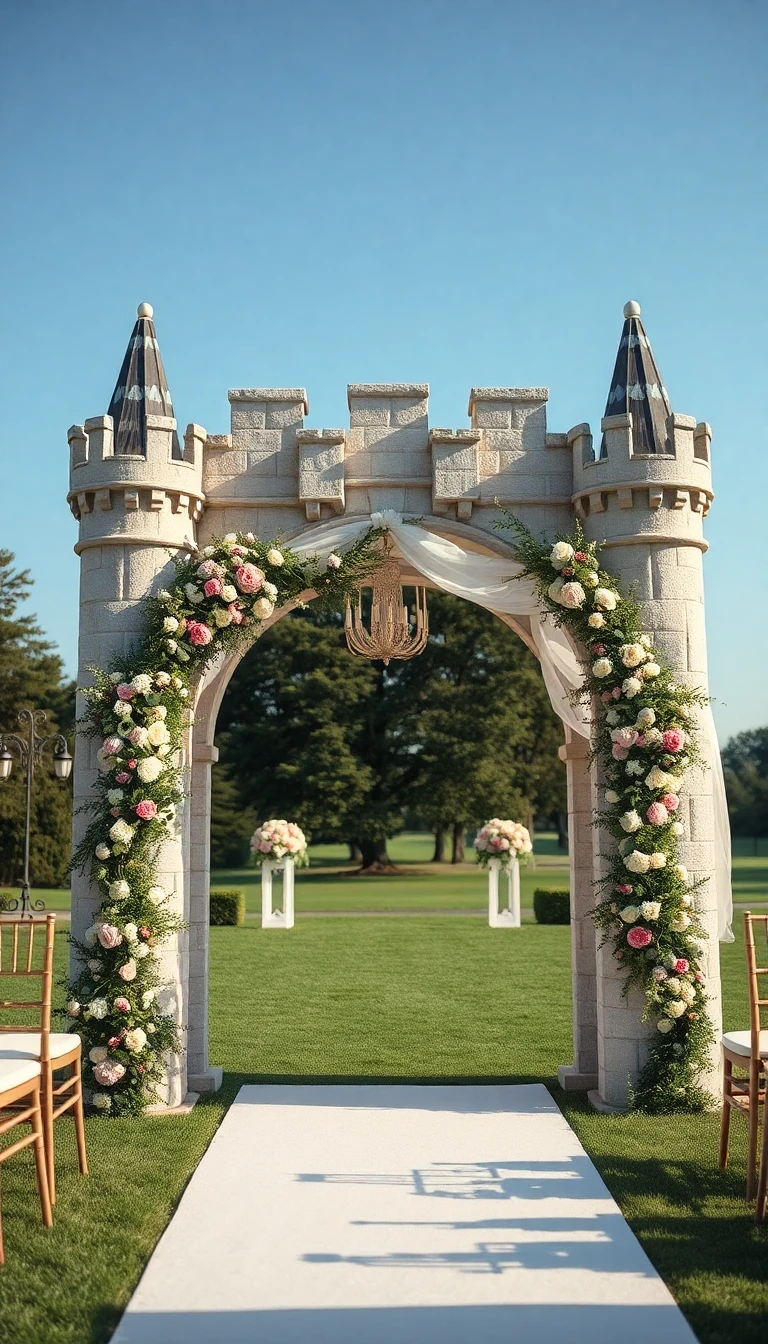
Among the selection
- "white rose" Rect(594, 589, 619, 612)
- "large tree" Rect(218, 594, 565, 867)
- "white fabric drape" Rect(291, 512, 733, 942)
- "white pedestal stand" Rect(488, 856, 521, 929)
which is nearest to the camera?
"white rose" Rect(594, 589, 619, 612)

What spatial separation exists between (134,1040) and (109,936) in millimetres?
620

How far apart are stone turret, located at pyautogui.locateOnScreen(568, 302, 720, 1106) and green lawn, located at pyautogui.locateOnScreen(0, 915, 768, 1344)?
1.44m

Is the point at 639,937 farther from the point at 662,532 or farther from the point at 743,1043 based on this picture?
the point at 662,532

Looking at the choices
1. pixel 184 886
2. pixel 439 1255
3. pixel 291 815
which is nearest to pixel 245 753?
pixel 291 815

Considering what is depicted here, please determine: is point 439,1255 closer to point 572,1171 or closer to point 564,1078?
point 572,1171

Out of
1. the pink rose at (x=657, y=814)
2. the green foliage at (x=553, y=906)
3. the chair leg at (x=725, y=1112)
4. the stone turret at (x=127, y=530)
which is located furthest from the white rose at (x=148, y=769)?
the green foliage at (x=553, y=906)

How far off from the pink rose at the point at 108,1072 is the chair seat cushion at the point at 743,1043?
3375mm

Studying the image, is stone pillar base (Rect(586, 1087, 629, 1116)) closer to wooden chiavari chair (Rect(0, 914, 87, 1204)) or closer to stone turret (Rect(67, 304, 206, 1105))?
stone turret (Rect(67, 304, 206, 1105))

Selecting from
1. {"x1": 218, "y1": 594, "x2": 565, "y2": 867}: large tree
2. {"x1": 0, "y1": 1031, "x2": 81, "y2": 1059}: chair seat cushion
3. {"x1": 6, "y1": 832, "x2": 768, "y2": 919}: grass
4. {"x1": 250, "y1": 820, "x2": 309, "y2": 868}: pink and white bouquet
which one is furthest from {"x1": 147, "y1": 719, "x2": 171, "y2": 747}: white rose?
{"x1": 218, "y1": 594, "x2": 565, "y2": 867}: large tree

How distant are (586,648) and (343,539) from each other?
5.58 feet

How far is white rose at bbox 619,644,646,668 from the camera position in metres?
6.60

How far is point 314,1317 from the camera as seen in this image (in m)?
3.76

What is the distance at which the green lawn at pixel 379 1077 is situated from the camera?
156 inches

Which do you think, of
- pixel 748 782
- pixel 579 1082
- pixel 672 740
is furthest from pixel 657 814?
pixel 748 782
